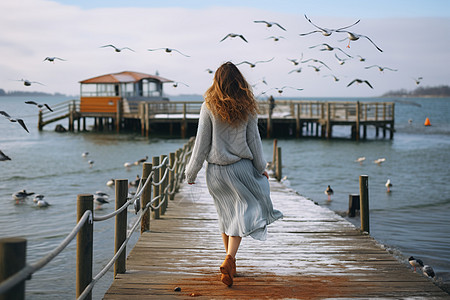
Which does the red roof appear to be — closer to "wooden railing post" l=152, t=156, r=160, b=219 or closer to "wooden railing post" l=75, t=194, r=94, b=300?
"wooden railing post" l=152, t=156, r=160, b=219

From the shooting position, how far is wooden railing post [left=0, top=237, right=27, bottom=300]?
1.86m

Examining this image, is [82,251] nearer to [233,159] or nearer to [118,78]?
[233,159]

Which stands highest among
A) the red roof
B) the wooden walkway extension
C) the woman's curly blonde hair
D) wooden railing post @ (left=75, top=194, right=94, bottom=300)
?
the red roof

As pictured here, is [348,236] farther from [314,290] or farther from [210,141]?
[210,141]

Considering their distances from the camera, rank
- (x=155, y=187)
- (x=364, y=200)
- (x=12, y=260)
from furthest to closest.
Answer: (x=155, y=187) → (x=364, y=200) → (x=12, y=260)

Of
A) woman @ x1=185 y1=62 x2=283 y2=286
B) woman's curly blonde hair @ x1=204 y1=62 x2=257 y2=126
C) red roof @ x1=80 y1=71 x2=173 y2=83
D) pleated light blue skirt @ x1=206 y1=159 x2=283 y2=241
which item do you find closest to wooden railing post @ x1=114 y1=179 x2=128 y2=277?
woman @ x1=185 y1=62 x2=283 y2=286

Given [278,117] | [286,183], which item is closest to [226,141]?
[286,183]

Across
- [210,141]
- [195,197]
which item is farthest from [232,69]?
[195,197]

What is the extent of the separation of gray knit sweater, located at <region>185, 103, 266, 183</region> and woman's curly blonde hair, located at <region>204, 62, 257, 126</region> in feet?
0.22

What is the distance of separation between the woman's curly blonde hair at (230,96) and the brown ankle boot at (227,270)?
1042mm

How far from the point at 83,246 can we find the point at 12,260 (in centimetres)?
114

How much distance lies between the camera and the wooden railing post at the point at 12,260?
6.09 feet

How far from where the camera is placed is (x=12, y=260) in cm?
187

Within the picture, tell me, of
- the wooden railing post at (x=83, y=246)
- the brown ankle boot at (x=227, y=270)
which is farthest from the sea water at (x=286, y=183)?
the wooden railing post at (x=83, y=246)
